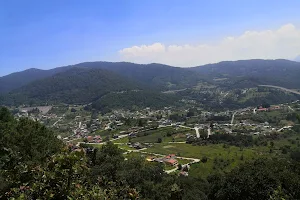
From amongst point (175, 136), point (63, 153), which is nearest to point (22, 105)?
point (175, 136)

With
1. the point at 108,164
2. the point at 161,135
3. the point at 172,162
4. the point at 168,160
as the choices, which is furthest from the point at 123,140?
the point at 108,164

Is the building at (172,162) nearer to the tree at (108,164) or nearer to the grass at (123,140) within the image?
the tree at (108,164)

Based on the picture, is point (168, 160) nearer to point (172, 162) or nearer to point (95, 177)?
→ point (172, 162)

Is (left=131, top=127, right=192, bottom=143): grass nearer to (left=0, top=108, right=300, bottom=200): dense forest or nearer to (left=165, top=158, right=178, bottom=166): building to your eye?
(left=165, top=158, right=178, bottom=166): building

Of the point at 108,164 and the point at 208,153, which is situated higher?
the point at 108,164

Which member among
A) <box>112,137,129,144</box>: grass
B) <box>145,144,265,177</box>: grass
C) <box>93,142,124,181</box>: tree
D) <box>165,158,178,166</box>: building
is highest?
<box>93,142,124,181</box>: tree

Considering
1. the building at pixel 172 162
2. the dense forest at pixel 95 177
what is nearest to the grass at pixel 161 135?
the building at pixel 172 162

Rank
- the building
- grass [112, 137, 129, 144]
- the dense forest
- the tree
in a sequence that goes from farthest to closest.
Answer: grass [112, 137, 129, 144]
the building
the tree
the dense forest

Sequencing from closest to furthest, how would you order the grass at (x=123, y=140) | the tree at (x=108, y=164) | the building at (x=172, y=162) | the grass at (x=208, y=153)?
the tree at (x=108, y=164)
the grass at (x=208, y=153)
the building at (x=172, y=162)
the grass at (x=123, y=140)

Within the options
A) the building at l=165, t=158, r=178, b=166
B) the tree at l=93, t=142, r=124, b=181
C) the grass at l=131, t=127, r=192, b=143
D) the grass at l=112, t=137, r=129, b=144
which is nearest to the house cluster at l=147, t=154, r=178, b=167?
the building at l=165, t=158, r=178, b=166
